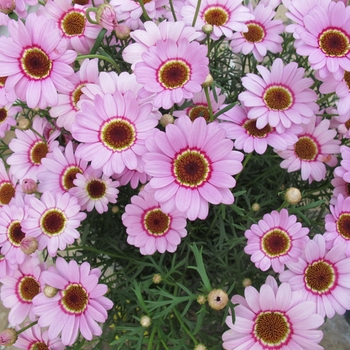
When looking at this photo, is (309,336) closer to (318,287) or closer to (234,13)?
(318,287)

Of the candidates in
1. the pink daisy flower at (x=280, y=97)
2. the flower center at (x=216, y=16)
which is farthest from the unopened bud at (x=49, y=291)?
the flower center at (x=216, y=16)

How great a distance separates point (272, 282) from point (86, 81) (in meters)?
0.49

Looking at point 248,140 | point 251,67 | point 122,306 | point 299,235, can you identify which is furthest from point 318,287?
point 251,67

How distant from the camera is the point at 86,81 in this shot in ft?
2.35

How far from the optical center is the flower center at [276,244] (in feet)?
2.28

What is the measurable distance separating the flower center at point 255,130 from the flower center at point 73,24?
369 millimetres

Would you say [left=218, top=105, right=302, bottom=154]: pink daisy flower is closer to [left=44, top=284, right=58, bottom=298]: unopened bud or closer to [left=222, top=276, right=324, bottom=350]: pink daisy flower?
[left=222, top=276, right=324, bottom=350]: pink daisy flower

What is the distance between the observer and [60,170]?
0.75m

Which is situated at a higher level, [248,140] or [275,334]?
[248,140]

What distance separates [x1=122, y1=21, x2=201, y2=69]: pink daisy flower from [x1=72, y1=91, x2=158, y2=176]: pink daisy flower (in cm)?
8

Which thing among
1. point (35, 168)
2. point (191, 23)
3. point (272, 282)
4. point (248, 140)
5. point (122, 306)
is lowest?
point (122, 306)

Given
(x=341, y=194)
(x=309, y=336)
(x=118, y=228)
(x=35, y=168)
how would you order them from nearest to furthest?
(x=309, y=336)
(x=341, y=194)
(x=35, y=168)
(x=118, y=228)

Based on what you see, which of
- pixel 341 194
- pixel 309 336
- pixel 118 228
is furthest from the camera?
pixel 118 228

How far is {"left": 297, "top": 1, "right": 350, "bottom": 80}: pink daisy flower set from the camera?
65 centimetres
